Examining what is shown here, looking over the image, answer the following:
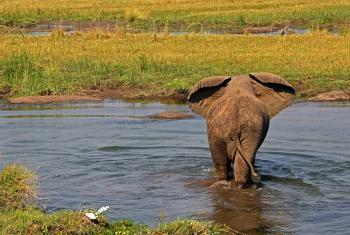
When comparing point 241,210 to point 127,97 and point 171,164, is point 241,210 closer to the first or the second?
point 171,164

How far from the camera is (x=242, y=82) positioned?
34.3ft

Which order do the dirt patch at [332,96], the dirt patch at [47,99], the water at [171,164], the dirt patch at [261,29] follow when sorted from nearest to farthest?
1. the water at [171,164]
2. the dirt patch at [332,96]
3. the dirt patch at [47,99]
4. the dirt patch at [261,29]

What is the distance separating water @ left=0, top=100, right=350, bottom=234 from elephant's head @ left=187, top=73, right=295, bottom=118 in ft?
3.26

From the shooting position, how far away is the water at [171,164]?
9305mm

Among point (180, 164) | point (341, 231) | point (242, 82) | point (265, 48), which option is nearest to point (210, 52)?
point (265, 48)

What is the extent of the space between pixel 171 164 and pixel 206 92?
1.74m

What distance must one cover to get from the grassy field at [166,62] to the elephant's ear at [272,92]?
23.2 feet

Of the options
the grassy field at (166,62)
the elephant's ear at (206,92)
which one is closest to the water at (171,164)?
the elephant's ear at (206,92)

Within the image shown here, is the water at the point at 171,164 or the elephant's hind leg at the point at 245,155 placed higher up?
the elephant's hind leg at the point at 245,155

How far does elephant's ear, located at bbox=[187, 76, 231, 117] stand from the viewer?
34.9 feet

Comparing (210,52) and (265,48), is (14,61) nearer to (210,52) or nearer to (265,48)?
(210,52)

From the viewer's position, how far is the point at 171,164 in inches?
479

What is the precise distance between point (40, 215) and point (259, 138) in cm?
304

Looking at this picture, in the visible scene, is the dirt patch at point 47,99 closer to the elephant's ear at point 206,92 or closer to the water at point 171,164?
the water at point 171,164
